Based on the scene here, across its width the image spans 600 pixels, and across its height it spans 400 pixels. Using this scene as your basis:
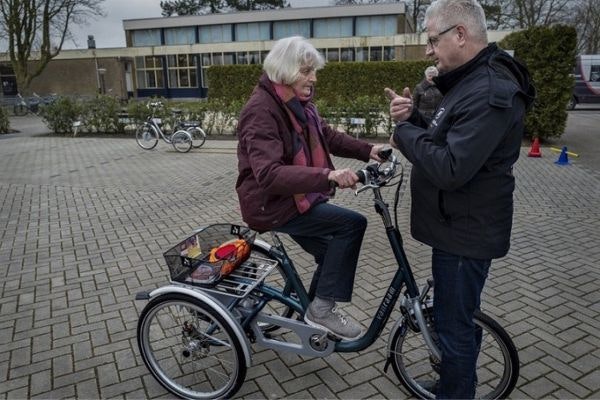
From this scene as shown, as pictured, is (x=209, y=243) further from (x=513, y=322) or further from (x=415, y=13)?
(x=415, y=13)

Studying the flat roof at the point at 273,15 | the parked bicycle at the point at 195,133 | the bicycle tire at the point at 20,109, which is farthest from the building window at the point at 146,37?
the parked bicycle at the point at 195,133

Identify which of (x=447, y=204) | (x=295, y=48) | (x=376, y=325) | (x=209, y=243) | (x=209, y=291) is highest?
(x=295, y=48)

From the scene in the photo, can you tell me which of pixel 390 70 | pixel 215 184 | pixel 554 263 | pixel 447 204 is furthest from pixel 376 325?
pixel 390 70

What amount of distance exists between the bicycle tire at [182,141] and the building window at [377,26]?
32.0 m

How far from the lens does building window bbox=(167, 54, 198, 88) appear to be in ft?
145

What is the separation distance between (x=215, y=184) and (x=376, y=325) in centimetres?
617

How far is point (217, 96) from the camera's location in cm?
2170

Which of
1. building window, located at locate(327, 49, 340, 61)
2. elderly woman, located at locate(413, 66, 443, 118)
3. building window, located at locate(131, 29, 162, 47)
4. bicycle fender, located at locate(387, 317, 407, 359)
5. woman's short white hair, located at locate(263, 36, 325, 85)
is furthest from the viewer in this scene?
building window, located at locate(131, 29, 162, 47)

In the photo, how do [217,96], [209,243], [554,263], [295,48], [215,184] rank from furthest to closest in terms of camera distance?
[217,96]
[215,184]
[554,263]
[209,243]
[295,48]

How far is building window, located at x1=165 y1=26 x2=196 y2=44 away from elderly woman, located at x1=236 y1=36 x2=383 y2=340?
45771mm

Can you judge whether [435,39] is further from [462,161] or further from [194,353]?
[194,353]

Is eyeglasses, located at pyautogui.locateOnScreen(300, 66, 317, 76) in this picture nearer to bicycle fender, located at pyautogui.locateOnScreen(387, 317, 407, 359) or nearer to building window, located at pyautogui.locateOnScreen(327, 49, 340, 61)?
bicycle fender, located at pyautogui.locateOnScreen(387, 317, 407, 359)

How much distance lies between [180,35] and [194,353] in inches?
1845

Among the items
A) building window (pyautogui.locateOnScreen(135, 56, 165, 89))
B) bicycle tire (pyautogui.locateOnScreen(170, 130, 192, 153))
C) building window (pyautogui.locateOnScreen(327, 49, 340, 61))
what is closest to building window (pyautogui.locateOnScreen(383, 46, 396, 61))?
building window (pyautogui.locateOnScreen(327, 49, 340, 61))
